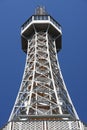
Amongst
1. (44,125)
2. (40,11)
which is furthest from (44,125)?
(40,11)

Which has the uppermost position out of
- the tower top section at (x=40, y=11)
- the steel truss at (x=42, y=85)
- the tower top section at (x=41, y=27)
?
the tower top section at (x=40, y=11)

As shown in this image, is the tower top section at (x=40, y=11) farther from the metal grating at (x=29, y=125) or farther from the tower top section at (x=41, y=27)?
the metal grating at (x=29, y=125)

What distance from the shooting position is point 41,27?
137ft

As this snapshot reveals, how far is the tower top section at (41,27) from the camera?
4128 centimetres

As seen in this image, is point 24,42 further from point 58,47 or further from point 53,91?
point 53,91

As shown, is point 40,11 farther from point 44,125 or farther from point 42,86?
point 44,125

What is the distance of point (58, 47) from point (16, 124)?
25535 mm

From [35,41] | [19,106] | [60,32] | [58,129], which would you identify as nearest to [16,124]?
[58,129]

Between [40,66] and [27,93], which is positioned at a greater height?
[40,66]

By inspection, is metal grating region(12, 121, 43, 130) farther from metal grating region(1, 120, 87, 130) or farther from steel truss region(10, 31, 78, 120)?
steel truss region(10, 31, 78, 120)

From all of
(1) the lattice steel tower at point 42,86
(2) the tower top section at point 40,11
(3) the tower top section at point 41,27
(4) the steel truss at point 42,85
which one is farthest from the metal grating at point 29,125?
(2) the tower top section at point 40,11

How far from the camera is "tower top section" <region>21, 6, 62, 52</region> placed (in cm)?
4128

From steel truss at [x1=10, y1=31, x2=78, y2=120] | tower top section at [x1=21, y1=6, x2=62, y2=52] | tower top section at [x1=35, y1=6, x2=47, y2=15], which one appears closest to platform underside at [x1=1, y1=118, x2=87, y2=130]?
steel truss at [x1=10, y1=31, x2=78, y2=120]

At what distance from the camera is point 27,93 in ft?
105
